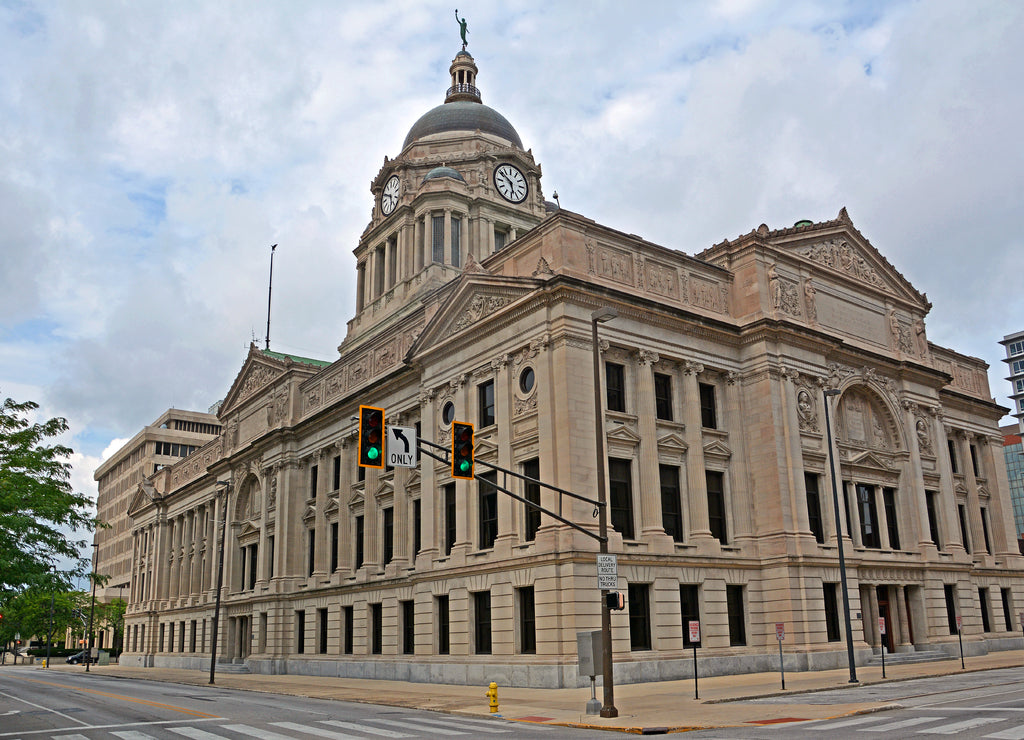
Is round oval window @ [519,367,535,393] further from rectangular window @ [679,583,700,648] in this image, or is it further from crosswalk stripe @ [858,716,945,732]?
crosswalk stripe @ [858,716,945,732]

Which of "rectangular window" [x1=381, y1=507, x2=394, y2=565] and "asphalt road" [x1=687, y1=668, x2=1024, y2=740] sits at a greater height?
"rectangular window" [x1=381, y1=507, x2=394, y2=565]

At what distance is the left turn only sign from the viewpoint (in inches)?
781

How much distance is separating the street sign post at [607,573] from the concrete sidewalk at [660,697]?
3033mm

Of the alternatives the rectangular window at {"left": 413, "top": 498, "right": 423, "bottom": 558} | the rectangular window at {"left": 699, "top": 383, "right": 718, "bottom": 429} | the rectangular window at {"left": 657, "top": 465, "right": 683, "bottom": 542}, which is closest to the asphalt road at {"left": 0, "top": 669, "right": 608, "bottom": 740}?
the rectangular window at {"left": 413, "top": 498, "right": 423, "bottom": 558}

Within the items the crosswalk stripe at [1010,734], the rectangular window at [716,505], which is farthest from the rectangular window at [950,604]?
the crosswalk stripe at [1010,734]

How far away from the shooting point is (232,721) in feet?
72.0

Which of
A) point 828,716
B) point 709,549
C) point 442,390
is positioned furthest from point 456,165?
point 828,716

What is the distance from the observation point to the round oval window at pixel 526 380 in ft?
118

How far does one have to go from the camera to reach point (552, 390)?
1348 inches

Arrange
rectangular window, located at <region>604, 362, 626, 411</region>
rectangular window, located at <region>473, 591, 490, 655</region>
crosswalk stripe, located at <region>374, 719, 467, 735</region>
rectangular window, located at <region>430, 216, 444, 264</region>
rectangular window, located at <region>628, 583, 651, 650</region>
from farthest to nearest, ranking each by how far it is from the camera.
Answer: rectangular window, located at <region>430, 216, 444, 264</region>
rectangular window, located at <region>473, 591, 490, 655</region>
rectangular window, located at <region>604, 362, 626, 411</region>
rectangular window, located at <region>628, 583, 651, 650</region>
crosswalk stripe, located at <region>374, 719, 467, 735</region>

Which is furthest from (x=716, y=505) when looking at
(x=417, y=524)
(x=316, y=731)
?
(x=316, y=731)

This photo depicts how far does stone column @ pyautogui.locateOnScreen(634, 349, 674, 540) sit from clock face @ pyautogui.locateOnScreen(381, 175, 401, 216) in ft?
126

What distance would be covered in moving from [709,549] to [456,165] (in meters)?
42.2

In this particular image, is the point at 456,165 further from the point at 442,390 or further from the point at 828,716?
the point at 828,716
